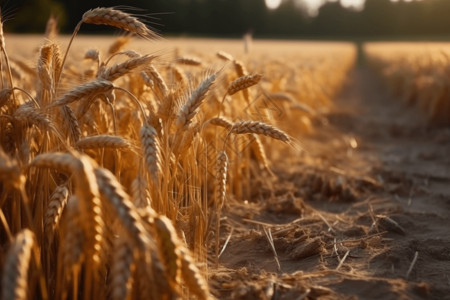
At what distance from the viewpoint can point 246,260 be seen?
2955 millimetres

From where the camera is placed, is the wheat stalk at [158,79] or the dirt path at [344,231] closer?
the dirt path at [344,231]

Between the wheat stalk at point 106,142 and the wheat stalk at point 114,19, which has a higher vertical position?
the wheat stalk at point 114,19

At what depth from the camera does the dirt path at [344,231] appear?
2500 millimetres

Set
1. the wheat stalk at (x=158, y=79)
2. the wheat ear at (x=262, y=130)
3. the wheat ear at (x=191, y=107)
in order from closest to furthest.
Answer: the wheat ear at (x=191, y=107) < the wheat ear at (x=262, y=130) < the wheat stalk at (x=158, y=79)

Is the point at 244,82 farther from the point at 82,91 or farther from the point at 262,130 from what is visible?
the point at 82,91

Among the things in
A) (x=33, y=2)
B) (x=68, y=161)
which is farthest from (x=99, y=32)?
(x=68, y=161)

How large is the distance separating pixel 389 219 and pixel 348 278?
1.00 m

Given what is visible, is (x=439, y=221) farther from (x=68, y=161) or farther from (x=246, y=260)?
(x=68, y=161)

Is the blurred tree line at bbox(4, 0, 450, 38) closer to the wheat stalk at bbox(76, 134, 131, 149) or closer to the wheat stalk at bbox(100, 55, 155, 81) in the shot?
the wheat stalk at bbox(100, 55, 155, 81)

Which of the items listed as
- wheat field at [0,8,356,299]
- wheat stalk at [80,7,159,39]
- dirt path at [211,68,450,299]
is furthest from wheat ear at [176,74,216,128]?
dirt path at [211,68,450,299]

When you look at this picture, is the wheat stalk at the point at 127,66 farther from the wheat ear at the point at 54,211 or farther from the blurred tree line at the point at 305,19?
the blurred tree line at the point at 305,19

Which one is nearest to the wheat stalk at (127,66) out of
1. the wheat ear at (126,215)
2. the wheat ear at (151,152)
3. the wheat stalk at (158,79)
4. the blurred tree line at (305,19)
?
the wheat stalk at (158,79)

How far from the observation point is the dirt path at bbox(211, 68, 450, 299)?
250 centimetres

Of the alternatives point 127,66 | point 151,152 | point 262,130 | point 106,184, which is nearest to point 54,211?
point 151,152
